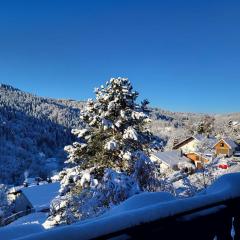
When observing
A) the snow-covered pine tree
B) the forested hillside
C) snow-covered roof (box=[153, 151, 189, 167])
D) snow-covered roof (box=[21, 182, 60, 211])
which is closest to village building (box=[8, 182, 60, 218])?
snow-covered roof (box=[21, 182, 60, 211])

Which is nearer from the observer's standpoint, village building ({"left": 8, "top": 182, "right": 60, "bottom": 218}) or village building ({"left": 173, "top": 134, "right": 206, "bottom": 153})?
village building ({"left": 8, "top": 182, "right": 60, "bottom": 218})

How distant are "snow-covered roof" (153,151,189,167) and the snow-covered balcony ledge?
48396mm

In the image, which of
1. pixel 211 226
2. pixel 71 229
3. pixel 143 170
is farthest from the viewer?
pixel 143 170

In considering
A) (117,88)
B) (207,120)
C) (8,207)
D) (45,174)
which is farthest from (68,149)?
(45,174)

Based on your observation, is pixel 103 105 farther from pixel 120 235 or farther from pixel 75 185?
pixel 120 235

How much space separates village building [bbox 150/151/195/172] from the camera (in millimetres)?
48888

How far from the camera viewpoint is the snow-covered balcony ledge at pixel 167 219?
5.28 ft

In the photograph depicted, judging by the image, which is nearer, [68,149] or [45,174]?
[68,149]

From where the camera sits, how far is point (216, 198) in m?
2.40

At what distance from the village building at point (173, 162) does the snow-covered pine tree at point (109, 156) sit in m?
28.1

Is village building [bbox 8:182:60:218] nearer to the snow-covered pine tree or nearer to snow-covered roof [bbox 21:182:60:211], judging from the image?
snow-covered roof [bbox 21:182:60:211]

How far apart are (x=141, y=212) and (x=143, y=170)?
1578cm

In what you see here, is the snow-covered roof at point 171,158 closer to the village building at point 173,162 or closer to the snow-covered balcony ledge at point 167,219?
the village building at point 173,162

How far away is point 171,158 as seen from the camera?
5316 cm
